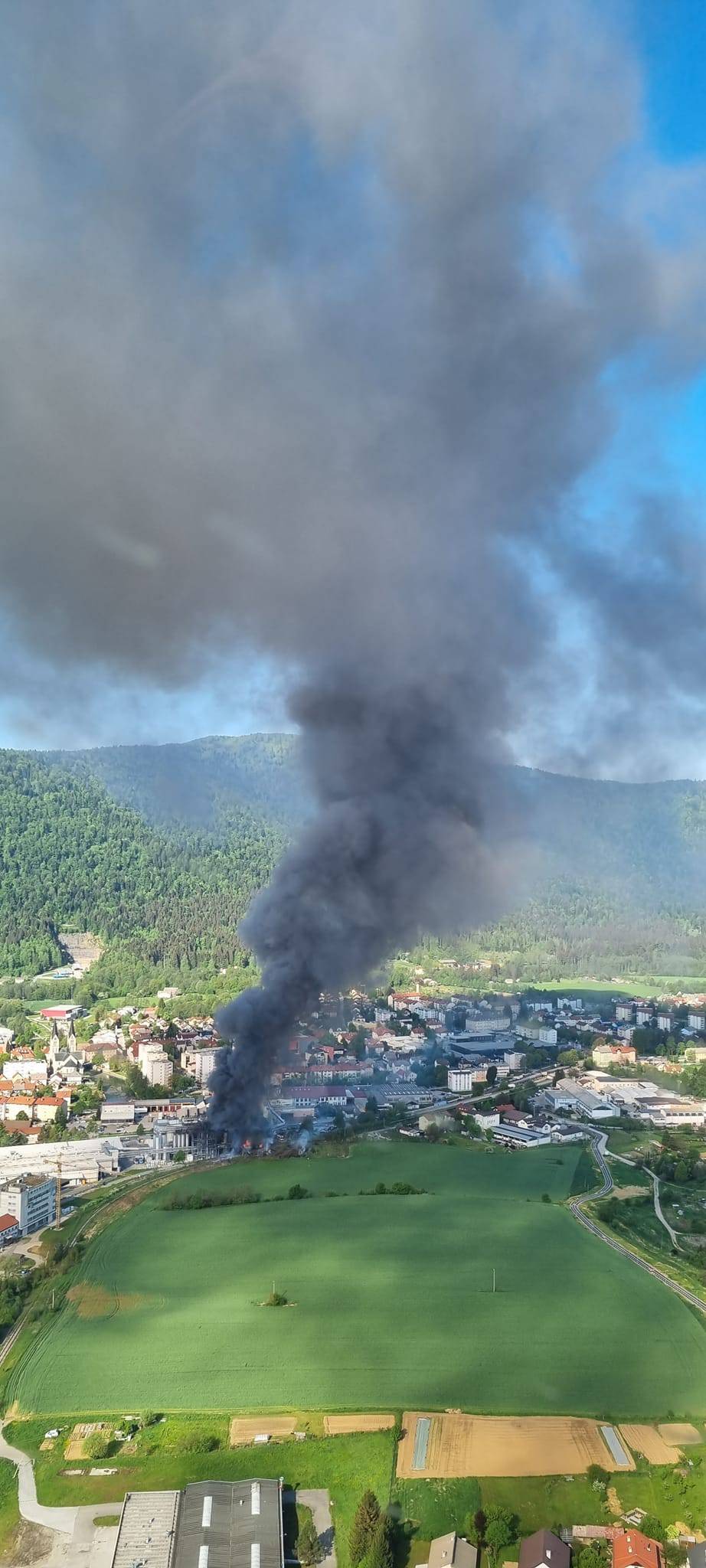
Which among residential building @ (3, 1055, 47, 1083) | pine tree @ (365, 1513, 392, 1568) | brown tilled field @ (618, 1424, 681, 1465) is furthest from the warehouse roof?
residential building @ (3, 1055, 47, 1083)

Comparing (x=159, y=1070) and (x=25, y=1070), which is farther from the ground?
(x=159, y=1070)

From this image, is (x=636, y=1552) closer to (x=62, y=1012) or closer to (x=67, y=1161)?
(x=67, y=1161)

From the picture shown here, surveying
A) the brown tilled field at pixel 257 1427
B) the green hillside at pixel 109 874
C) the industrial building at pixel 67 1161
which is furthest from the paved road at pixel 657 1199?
the green hillside at pixel 109 874

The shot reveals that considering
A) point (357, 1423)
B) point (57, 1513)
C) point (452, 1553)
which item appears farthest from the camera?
point (357, 1423)

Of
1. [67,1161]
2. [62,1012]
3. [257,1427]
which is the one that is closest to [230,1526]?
[257,1427]

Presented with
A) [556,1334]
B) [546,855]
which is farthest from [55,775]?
[556,1334]

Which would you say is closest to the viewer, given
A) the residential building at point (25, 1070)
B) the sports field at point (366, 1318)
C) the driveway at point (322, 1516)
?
the driveway at point (322, 1516)

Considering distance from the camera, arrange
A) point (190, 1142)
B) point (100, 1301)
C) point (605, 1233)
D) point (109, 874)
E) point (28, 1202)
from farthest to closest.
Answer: point (109, 874) < point (190, 1142) < point (28, 1202) < point (605, 1233) < point (100, 1301)

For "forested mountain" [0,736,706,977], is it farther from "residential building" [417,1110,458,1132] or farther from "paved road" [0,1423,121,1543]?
"paved road" [0,1423,121,1543]

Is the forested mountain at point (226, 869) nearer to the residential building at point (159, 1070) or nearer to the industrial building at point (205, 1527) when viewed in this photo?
the residential building at point (159, 1070)
